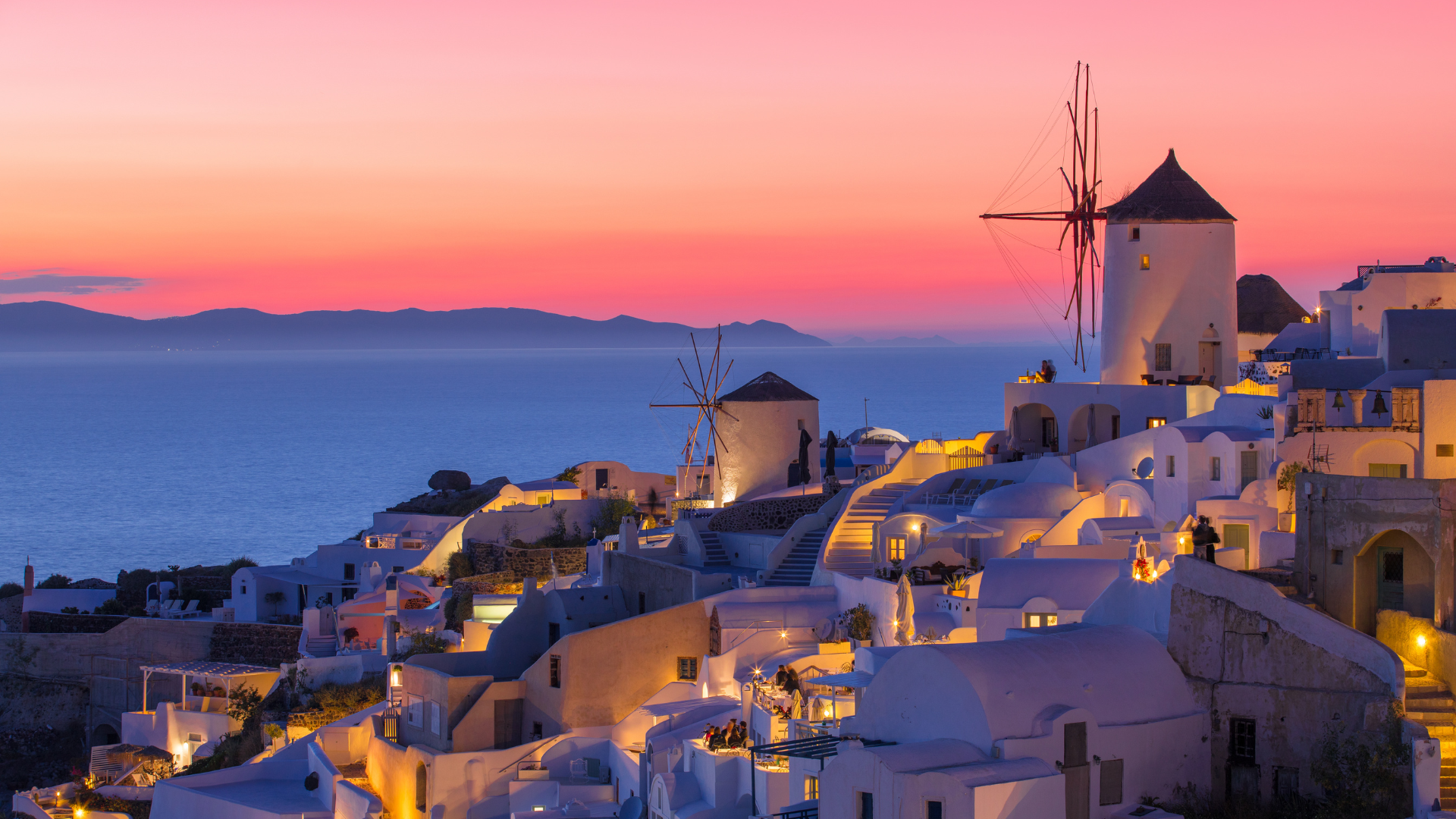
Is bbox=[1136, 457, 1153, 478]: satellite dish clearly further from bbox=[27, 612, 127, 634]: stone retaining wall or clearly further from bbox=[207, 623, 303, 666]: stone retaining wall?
bbox=[27, 612, 127, 634]: stone retaining wall

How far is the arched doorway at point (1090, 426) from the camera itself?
2748cm

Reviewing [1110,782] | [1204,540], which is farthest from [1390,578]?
[1110,782]

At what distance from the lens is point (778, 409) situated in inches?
1272

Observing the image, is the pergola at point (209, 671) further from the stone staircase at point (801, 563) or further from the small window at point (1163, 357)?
the small window at point (1163, 357)

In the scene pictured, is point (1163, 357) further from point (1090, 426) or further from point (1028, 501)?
point (1028, 501)

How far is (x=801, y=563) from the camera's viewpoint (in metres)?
25.5

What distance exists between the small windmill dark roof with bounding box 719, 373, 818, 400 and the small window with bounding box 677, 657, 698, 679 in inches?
412

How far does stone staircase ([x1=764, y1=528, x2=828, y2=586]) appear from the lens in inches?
978

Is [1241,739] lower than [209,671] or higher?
higher

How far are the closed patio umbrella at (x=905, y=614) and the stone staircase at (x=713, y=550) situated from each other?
715 cm

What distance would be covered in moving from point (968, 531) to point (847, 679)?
5.93m

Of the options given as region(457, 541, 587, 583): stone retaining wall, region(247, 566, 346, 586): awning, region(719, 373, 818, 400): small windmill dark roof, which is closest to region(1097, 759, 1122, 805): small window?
region(719, 373, 818, 400): small windmill dark roof

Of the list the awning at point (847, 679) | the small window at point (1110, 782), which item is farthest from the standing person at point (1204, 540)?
the awning at point (847, 679)

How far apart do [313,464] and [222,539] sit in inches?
1239
